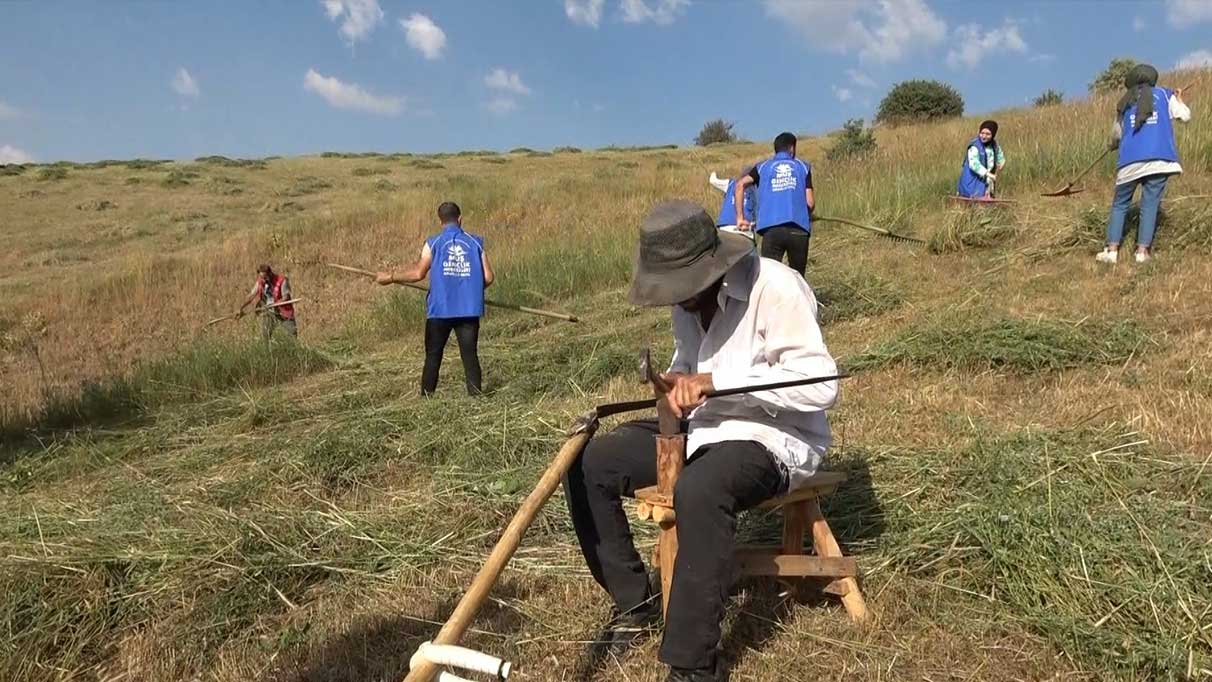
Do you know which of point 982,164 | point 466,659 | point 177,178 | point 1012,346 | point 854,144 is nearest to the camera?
point 466,659

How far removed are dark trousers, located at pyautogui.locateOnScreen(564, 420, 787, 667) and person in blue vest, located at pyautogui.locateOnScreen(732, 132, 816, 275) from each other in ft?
16.8

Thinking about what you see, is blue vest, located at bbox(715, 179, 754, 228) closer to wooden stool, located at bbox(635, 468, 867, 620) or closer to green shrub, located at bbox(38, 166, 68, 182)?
wooden stool, located at bbox(635, 468, 867, 620)

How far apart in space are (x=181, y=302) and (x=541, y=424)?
12161 mm

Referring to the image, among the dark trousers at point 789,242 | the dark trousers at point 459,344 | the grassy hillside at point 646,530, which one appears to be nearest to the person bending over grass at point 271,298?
the grassy hillside at point 646,530

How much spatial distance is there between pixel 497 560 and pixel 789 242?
19.8 feet

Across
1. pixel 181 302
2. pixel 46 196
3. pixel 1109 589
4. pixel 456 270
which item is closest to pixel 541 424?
pixel 456 270

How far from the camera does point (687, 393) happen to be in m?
2.65

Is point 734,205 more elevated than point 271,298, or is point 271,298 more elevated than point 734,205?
point 734,205

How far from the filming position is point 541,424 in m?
5.28

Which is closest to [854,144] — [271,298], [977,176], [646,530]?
[977,176]

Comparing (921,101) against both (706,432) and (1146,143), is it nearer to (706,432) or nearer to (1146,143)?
(1146,143)

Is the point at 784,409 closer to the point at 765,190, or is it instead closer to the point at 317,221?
the point at 765,190

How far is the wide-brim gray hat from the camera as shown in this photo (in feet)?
8.73

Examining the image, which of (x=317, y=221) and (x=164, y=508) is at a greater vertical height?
(x=317, y=221)
